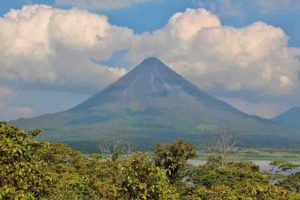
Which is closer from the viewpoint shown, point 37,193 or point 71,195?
point 37,193

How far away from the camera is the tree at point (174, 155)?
169 ft

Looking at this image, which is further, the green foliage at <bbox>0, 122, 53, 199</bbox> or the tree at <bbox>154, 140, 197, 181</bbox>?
the tree at <bbox>154, 140, 197, 181</bbox>

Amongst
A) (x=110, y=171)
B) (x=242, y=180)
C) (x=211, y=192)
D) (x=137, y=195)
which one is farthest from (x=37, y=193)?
(x=242, y=180)

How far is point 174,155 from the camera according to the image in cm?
5331

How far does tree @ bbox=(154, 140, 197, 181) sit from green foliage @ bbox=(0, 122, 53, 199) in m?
33.9

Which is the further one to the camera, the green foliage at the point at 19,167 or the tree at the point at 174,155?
the tree at the point at 174,155

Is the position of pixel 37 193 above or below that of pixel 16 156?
below

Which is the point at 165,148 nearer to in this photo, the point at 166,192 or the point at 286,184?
the point at 286,184

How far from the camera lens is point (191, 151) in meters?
53.5

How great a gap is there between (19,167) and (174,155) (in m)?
37.7

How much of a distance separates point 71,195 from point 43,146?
15.9m

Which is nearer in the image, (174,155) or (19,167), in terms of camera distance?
(19,167)

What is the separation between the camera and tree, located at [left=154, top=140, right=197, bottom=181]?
5159 cm

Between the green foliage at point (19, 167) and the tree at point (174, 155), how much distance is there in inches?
1334
